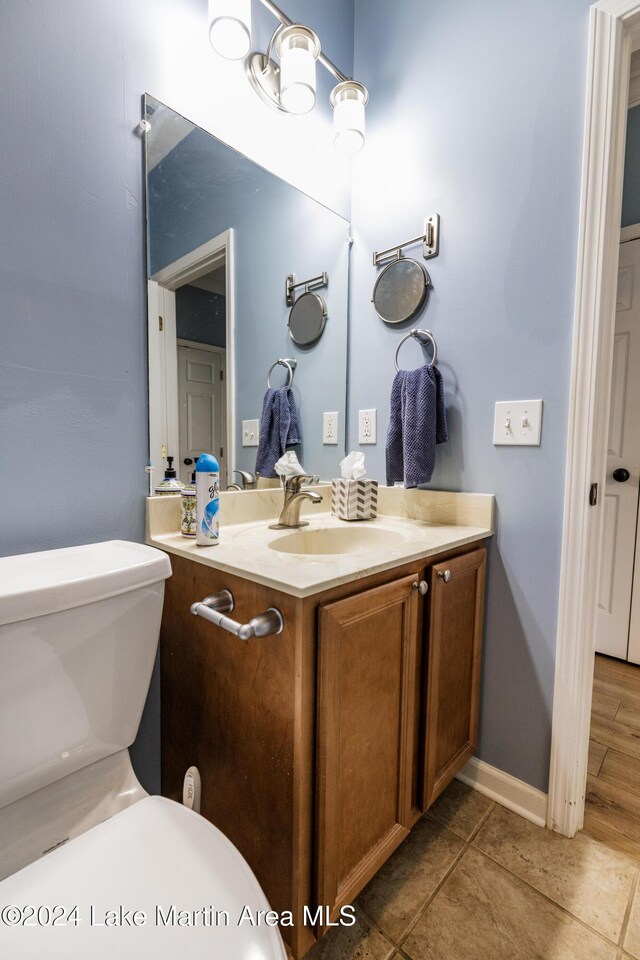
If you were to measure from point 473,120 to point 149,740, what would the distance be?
6.11 feet

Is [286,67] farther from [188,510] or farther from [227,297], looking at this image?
[188,510]

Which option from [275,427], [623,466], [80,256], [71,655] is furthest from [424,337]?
[623,466]

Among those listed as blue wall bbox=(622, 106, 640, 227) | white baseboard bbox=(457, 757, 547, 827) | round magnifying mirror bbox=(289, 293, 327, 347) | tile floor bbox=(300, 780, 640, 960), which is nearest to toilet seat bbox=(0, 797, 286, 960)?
tile floor bbox=(300, 780, 640, 960)

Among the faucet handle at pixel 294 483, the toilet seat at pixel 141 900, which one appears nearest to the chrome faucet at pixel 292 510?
the faucet handle at pixel 294 483

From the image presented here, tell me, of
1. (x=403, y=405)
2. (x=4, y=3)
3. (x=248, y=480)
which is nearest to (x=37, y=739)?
(x=248, y=480)

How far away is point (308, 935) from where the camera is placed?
75 cm

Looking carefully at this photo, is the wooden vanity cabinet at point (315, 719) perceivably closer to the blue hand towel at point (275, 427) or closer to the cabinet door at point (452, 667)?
the cabinet door at point (452, 667)

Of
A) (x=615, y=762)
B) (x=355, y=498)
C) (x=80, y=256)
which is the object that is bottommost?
(x=615, y=762)

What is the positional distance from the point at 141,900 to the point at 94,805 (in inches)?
11.6

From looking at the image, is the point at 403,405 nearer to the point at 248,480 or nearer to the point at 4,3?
the point at 248,480

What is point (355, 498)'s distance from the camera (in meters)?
1.33

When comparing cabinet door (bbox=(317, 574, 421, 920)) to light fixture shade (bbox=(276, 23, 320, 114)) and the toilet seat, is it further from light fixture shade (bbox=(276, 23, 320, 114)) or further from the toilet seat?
light fixture shade (bbox=(276, 23, 320, 114))

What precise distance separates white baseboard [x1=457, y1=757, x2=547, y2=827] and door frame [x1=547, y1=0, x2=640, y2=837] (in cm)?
3

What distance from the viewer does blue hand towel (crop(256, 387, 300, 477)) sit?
133cm
